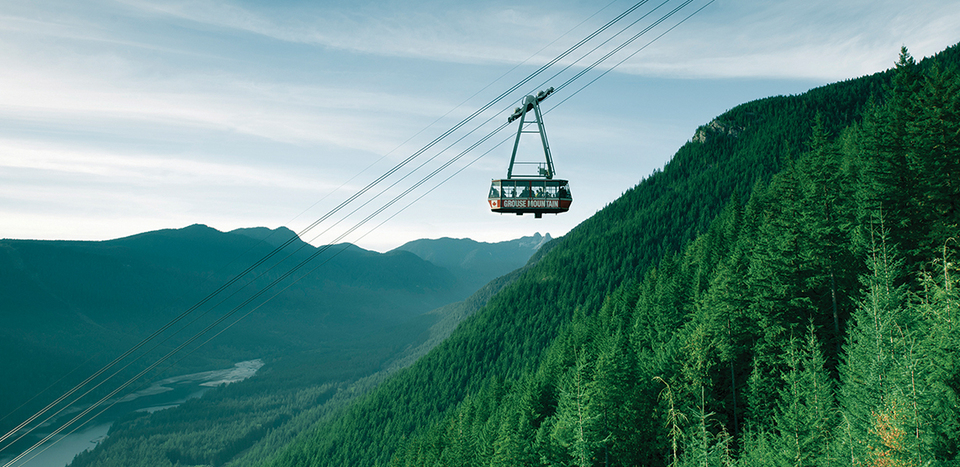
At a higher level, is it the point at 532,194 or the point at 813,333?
the point at 532,194

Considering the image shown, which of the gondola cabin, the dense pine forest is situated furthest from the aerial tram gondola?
the dense pine forest

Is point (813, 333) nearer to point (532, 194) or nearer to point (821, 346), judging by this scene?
point (821, 346)

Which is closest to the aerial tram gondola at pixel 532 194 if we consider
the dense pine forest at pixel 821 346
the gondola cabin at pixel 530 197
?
the gondola cabin at pixel 530 197

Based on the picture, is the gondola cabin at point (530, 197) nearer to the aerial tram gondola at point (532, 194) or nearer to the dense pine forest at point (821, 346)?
the aerial tram gondola at point (532, 194)

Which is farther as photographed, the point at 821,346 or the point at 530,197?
the point at 821,346

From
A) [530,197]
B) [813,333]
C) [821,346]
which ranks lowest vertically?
[821,346]

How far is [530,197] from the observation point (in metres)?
34.9

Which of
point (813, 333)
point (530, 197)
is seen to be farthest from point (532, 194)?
point (813, 333)

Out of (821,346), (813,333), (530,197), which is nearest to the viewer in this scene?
(530,197)

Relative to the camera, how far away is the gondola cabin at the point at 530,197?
34594 millimetres

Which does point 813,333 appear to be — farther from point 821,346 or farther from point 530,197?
point 530,197

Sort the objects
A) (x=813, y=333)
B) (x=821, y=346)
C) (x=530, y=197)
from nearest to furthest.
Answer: (x=530, y=197), (x=813, y=333), (x=821, y=346)

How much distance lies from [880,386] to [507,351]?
533ft

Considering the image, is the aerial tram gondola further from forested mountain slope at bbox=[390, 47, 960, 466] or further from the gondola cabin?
forested mountain slope at bbox=[390, 47, 960, 466]
